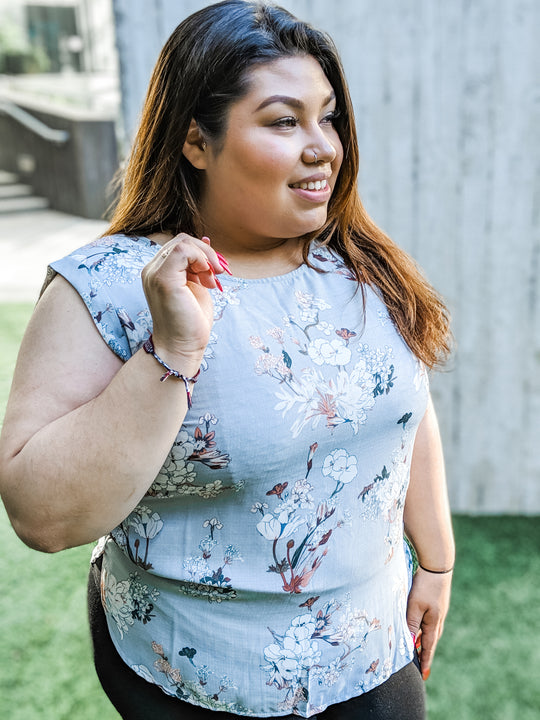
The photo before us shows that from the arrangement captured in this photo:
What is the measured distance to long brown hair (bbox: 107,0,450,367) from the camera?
1186 millimetres

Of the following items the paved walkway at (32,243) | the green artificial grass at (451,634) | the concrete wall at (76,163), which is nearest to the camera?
the green artificial grass at (451,634)

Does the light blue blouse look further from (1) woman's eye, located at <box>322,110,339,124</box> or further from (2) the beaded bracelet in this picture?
(1) woman's eye, located at <box>322,110,339,124</box>

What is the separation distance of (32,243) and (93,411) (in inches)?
328

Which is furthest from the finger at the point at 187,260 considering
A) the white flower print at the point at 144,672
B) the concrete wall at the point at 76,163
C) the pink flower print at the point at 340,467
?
the concrete wall at the point at 76,163

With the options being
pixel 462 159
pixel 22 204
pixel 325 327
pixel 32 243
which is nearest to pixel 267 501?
pixel 325 327

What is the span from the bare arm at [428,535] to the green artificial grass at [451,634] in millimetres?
1126

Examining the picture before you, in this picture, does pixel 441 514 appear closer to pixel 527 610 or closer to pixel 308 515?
pixel 308 515

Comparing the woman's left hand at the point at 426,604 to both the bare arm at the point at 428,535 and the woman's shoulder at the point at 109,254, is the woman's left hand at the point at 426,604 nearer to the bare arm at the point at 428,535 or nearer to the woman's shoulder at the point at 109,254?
the bare arm at the point at 428,535

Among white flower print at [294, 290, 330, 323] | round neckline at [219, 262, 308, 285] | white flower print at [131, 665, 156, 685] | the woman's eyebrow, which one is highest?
the woman's eyebrow

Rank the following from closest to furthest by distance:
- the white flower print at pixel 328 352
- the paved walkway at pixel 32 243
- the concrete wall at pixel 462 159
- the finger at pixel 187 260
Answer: the finger at pixel 187 260, the white flower print at pixel 328 352, the concrete wall at pixel 462 159, the paved walkway at pixel 32 243

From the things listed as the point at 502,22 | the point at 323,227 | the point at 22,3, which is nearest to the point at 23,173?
the point at 22,3

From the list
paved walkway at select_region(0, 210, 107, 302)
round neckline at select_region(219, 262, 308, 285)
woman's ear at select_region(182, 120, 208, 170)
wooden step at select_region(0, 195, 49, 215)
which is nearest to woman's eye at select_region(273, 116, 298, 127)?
woman's ear at select_region(182, 120, 208, 170)

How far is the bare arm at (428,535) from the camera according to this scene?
4.81 ft

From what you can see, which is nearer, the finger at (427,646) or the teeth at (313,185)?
the teeth at (313,185)
